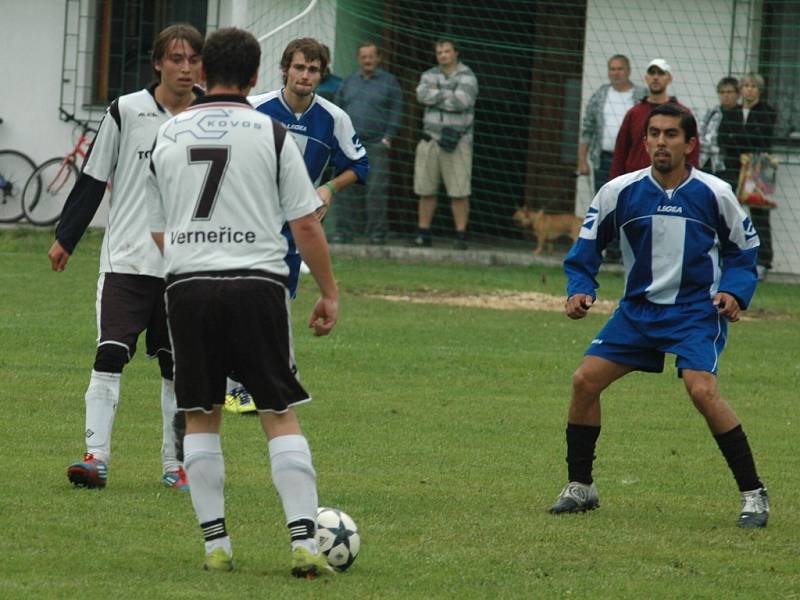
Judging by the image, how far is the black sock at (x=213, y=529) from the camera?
5766mm

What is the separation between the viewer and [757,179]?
58.4 feet

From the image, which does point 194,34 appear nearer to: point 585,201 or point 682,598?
point 682,598

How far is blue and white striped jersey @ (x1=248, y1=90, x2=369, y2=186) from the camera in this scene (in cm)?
898

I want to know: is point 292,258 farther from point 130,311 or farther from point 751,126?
point 751,126

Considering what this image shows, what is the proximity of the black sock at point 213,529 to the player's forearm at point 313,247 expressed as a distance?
88cm

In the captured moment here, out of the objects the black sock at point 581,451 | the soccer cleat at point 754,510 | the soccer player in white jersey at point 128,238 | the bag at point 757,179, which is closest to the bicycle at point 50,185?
the bag at point 757,179

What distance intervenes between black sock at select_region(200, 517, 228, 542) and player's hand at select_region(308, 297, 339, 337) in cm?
76

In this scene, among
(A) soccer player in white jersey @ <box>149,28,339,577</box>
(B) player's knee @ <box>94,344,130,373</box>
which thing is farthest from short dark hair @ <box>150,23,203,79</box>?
(A) soccer player in white jersey @ <box>149,28,339,577</box>

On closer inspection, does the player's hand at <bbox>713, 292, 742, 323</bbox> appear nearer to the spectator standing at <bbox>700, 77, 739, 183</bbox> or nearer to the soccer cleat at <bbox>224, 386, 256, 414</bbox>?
the soccer cleat at <bbox>224, 386, 256, 414</bbox>

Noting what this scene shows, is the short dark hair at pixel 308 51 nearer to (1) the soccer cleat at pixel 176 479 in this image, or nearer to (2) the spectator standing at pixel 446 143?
(1) the soccer cleat at pixel 176 479

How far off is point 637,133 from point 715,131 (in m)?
4.57

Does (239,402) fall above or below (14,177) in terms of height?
below

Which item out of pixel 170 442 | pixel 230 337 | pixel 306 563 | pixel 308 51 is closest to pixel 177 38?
pixel 308 51

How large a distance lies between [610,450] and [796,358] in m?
4.38
